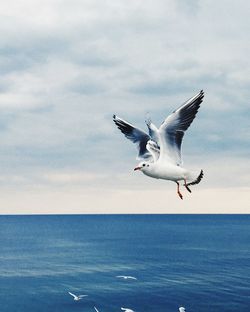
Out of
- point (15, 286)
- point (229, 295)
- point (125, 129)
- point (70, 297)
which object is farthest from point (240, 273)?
point (125, 129)

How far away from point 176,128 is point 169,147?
0.32 m

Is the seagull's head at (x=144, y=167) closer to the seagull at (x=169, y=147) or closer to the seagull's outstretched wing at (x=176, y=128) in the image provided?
the seagull at (x=169, y=147)

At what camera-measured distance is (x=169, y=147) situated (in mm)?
6988

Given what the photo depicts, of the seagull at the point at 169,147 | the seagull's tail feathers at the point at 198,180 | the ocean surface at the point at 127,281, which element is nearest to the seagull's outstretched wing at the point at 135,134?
the seagull at the point at 169,147

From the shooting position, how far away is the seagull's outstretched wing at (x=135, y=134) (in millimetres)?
7812

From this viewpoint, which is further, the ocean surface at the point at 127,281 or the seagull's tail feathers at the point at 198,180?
the ocean surface at the point at 127,281

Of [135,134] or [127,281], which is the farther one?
[127,281]

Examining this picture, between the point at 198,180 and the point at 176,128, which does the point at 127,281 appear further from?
the point at 198,180

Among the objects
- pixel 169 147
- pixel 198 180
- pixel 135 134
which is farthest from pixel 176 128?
pixel 135 134

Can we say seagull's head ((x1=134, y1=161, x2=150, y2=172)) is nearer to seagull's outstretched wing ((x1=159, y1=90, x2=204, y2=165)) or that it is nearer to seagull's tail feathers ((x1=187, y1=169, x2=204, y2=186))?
seagull's outstretched wing ((x1=159, y1=90, x2=204, y2=165))

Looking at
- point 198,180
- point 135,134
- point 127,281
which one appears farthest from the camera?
point 127,281

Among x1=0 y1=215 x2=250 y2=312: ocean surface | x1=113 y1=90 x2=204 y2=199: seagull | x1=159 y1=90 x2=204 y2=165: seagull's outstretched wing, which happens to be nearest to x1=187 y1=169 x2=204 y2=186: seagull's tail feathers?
x1=113 y1=90 x2=204 y2=199: seagull

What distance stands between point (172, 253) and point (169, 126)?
188 m

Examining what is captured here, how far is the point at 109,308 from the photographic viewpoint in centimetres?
8944
